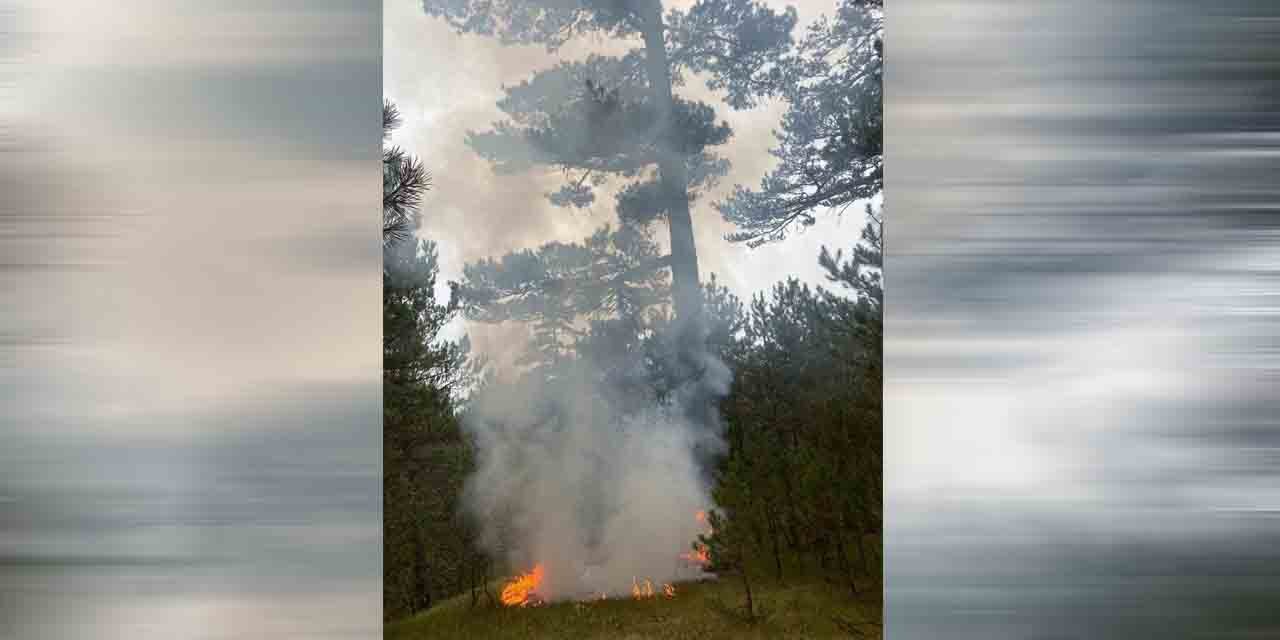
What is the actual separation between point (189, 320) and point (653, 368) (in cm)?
→ 211

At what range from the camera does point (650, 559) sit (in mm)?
2584

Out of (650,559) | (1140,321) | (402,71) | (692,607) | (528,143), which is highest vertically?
(402,71)

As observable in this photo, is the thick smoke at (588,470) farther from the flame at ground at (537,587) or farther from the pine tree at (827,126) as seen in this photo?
the pine tree at (827,126)

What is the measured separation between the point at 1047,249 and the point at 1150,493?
0.63ft

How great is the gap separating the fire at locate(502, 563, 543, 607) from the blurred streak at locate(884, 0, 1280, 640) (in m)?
2.24

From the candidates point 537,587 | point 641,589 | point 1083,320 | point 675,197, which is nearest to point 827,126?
point 675,197

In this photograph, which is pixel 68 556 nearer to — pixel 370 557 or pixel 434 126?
pixel 370 557

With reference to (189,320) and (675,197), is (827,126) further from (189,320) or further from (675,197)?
(189,320)

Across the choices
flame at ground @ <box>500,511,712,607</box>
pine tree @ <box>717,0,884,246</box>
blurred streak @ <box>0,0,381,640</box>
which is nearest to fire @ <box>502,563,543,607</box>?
flame at ground @ <box>500,511,712,607</box>

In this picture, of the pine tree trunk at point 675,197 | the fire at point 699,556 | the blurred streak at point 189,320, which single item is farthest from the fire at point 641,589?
the blurred streak at point 189,320

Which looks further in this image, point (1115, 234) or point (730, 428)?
point (730, 428)

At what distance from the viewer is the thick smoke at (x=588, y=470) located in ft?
8.52

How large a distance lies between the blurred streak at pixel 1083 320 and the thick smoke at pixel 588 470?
82.0 inches

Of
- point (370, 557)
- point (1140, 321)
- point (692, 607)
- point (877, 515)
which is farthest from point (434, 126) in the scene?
point (1140, 321)
